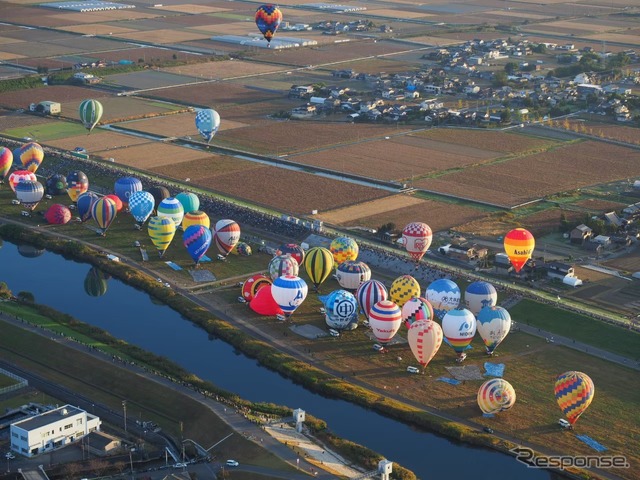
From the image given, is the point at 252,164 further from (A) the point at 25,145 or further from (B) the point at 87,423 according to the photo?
(B) the point at 87,423

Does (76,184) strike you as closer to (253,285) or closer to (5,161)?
(5,161)

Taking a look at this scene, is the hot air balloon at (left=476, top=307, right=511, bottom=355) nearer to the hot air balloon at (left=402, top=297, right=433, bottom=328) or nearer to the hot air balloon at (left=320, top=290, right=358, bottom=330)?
the hot air balloon at (left=402, top=297, right=433, bottom=328)

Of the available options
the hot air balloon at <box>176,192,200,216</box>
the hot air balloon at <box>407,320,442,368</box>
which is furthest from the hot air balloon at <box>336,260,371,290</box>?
the hot air balloon at <box>176,192,200,216</box>

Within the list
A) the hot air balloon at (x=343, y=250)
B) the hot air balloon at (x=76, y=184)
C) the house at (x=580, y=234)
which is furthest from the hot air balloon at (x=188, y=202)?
the house at (x=580, y=234)

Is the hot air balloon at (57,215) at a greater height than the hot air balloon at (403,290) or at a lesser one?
lesser

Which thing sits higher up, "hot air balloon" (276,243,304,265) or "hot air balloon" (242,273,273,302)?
"hot air balloon" (276,243,304,265)

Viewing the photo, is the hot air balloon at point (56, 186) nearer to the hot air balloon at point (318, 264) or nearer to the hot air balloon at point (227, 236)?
the hot air balloon at point (227, 236)

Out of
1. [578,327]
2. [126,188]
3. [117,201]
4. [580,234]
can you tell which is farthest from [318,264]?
[126,188]
